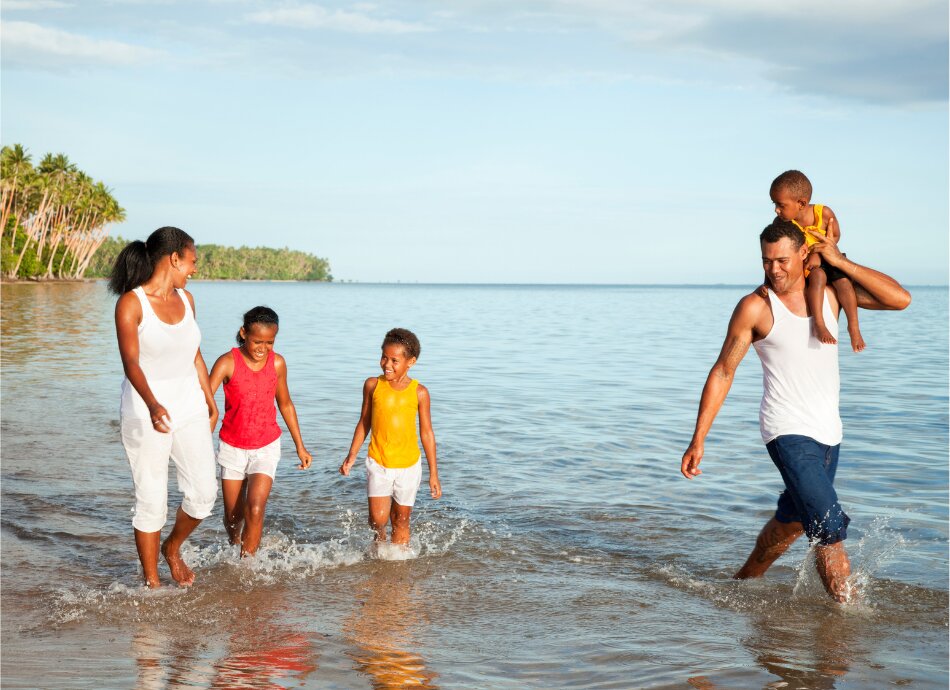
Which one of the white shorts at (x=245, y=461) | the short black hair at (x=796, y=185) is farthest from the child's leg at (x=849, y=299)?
the white shorts at (x=245, y=461)

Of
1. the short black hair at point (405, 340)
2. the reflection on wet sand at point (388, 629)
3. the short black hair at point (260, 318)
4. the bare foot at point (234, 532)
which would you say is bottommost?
the reflection on wet sand at point (388, 629)

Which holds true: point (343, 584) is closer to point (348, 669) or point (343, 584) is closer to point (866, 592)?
point (348, 669)

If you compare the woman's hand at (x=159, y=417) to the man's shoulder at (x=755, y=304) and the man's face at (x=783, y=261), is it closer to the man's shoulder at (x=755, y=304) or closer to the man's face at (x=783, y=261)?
the man's shoulder at (x=755, y=304)

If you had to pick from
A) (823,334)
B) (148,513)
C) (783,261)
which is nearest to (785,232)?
(783,261)

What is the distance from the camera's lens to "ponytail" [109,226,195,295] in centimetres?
552

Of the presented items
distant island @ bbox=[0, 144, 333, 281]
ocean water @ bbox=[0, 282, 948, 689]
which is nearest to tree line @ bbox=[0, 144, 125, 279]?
distant island @ bbox=[0, 144, 333, 281]

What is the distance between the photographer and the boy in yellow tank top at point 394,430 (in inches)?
264

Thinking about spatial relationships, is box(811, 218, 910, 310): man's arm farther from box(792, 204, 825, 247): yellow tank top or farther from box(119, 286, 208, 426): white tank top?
box(119, 286, 208, 426): white tank top

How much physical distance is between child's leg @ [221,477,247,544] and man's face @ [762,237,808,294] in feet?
12.3

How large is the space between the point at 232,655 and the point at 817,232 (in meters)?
3.82

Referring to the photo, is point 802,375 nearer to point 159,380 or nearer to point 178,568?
point 159,380

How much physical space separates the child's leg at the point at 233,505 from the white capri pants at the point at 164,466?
0.62m

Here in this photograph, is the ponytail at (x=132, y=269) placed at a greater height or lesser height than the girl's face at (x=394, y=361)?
greater

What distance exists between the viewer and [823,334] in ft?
17.3
